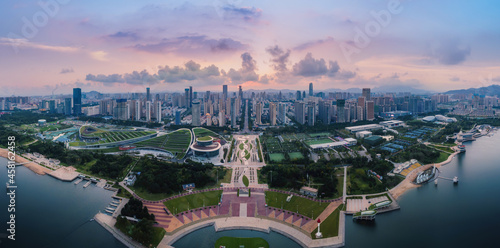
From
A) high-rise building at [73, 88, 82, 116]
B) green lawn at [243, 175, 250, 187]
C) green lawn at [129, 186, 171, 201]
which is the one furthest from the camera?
high-rise building at [73, 88, 82, 116]

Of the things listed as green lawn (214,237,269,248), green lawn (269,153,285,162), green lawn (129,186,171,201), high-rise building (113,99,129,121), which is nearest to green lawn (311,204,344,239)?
green lawn (214,237,269,248)

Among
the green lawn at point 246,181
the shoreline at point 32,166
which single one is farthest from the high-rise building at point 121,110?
the green lawn at point 246,181

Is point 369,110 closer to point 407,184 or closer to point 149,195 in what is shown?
point 407,184

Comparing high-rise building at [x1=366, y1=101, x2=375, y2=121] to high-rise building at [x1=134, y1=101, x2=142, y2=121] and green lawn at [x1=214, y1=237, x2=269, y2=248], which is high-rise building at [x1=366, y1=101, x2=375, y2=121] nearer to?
green lawn at [x1=214, y1=237, x2=269, y2=248]

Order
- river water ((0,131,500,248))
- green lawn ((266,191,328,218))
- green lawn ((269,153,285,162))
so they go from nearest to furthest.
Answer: river water ((0,131,500,248)) → green lawn ((266,191,328,218)) → green lawn ((269,153,285,162))

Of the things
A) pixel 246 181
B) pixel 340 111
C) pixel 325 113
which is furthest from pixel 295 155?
pixel 340 111
